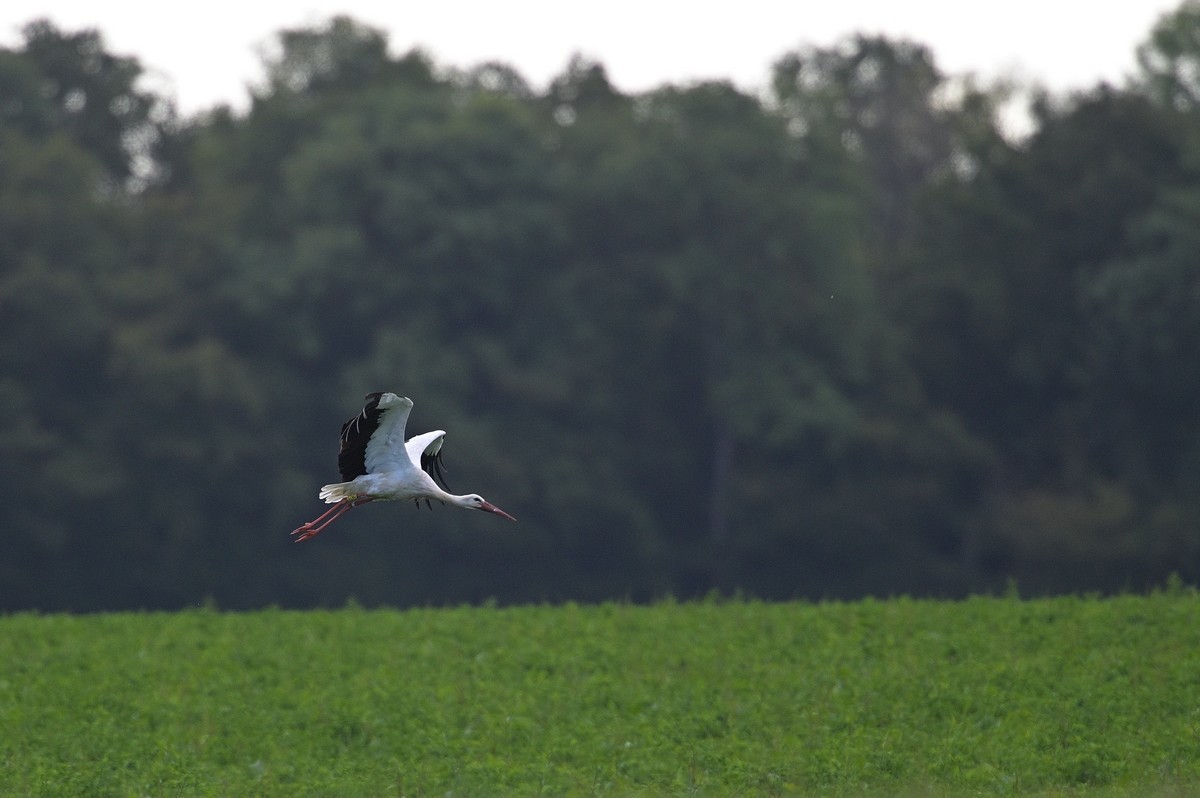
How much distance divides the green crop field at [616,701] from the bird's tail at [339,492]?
1.63m

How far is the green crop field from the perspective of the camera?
41.3ft

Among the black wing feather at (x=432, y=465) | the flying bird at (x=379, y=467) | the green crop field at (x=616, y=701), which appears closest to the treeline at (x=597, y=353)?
Answer: the green crop field at (x=616, y=701)

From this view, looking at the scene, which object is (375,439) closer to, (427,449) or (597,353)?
(427,449)

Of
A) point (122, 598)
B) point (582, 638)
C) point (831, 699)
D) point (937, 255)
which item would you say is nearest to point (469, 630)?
point (582, 638)

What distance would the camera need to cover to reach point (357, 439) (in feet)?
43.7

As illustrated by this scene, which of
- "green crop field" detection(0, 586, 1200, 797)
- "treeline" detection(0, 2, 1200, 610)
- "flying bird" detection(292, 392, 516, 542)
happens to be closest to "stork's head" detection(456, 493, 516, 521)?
"flying bird" detection(292, 392, 516, 542)

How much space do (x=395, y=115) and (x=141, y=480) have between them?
950 centimetres

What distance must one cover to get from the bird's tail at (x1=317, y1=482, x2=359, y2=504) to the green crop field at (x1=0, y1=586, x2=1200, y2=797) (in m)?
1.63

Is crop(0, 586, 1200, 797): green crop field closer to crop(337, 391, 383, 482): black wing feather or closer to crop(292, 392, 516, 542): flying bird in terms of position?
crop(292, 392, 516, 542): flying bird

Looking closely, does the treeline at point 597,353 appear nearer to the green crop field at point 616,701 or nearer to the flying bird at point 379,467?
the green crop field at point 616,701

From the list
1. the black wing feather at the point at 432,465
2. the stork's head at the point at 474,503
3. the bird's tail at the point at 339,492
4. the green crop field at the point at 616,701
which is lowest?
the green crop field at the point at 616,701

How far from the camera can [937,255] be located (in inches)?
1624

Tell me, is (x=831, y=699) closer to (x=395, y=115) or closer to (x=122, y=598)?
(x=122, y=598)

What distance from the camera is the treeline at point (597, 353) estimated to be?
3612 cm
